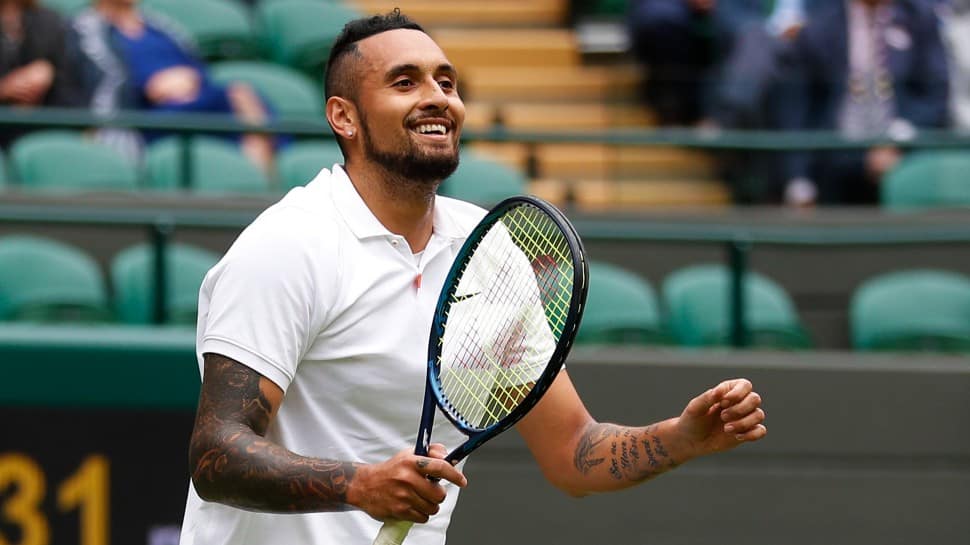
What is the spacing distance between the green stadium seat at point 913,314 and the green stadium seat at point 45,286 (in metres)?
2.89

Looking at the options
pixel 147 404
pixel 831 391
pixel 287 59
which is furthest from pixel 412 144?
pixel 287 59

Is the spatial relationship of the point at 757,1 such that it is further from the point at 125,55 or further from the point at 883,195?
the point at 125,55

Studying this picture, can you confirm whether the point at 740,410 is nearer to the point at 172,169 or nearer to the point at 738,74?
the point at 172,169

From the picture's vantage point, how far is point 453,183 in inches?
267

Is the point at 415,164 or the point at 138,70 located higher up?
the point at 415,164

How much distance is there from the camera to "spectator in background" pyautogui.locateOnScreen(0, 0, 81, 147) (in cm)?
697

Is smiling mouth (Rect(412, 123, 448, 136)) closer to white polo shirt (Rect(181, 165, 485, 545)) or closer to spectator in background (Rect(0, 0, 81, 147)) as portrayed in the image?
white polo shirt (Rect(181, 165, 485, 545))

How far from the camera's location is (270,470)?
2674mm

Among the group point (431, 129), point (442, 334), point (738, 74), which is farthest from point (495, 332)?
point (738, 74)

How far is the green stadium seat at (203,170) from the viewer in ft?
22.1

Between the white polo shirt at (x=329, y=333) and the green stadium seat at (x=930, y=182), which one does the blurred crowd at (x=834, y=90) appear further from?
the white polo shirt at (x=329, y=333)

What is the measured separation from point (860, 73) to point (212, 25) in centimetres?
330

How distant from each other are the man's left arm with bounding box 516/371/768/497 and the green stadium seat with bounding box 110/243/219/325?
2507 mm

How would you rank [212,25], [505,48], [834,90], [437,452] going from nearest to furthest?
[437,452] → [834,90] → [212,25] → [505,48]
